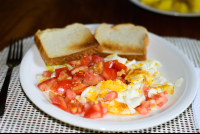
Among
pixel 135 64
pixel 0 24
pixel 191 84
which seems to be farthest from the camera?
pixel 0 24

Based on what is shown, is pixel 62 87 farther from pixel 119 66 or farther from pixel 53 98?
pixel 119 66

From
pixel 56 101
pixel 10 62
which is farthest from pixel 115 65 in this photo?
pixel 10 62

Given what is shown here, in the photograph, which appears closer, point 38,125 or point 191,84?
point 38,125

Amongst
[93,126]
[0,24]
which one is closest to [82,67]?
[93,126]

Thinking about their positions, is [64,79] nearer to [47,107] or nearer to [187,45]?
[47,107]

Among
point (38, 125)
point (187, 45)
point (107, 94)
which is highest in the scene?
point (107, 94)

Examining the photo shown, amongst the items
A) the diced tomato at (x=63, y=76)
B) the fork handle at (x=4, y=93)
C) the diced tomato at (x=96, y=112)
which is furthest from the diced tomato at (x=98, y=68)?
the fork handle at (x=4, y=93)
